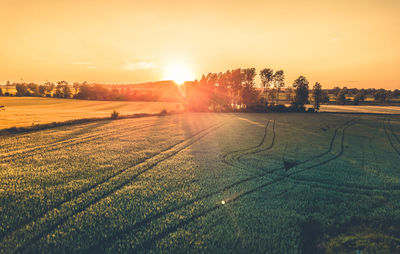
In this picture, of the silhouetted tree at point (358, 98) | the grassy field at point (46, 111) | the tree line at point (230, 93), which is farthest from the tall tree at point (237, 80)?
the silhouetted tree at point (358, 98)

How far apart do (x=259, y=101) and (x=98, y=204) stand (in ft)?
195

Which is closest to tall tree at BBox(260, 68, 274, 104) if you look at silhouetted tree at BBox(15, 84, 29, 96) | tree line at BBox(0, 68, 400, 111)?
tree line at BBox(0, 68, 400, 111)

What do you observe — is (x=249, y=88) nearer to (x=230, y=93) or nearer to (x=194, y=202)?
(x=230, y=93)

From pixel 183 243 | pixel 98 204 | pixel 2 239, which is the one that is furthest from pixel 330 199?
pixel 2 239

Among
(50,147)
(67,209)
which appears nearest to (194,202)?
(67,209)

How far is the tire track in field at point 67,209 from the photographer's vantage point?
19.1 ft

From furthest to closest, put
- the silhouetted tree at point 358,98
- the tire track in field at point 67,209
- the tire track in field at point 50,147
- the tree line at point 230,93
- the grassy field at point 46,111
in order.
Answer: the silhouetted tree at point 358,98
the tree line at point 230,93
the grassy field at point 46,111
the tire track in field at point 50,147
the tire track in field at point 67,209

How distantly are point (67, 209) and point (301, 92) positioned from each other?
231ft

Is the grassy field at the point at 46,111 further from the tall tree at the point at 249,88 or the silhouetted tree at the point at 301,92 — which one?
the silhouetted tree at the point at 301,92

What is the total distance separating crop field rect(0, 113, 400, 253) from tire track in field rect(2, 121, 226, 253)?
0.04 m

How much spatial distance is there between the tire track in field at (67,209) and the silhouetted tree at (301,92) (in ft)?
207

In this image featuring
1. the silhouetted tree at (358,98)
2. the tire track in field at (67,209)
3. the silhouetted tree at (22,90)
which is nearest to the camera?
the tire track in field at (67,209)

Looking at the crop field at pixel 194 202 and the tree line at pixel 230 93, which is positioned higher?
the tree line at pixel 230 93

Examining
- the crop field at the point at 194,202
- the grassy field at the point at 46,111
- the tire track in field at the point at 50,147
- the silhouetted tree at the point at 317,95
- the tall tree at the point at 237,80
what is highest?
the tall tree at the point at 237,80
